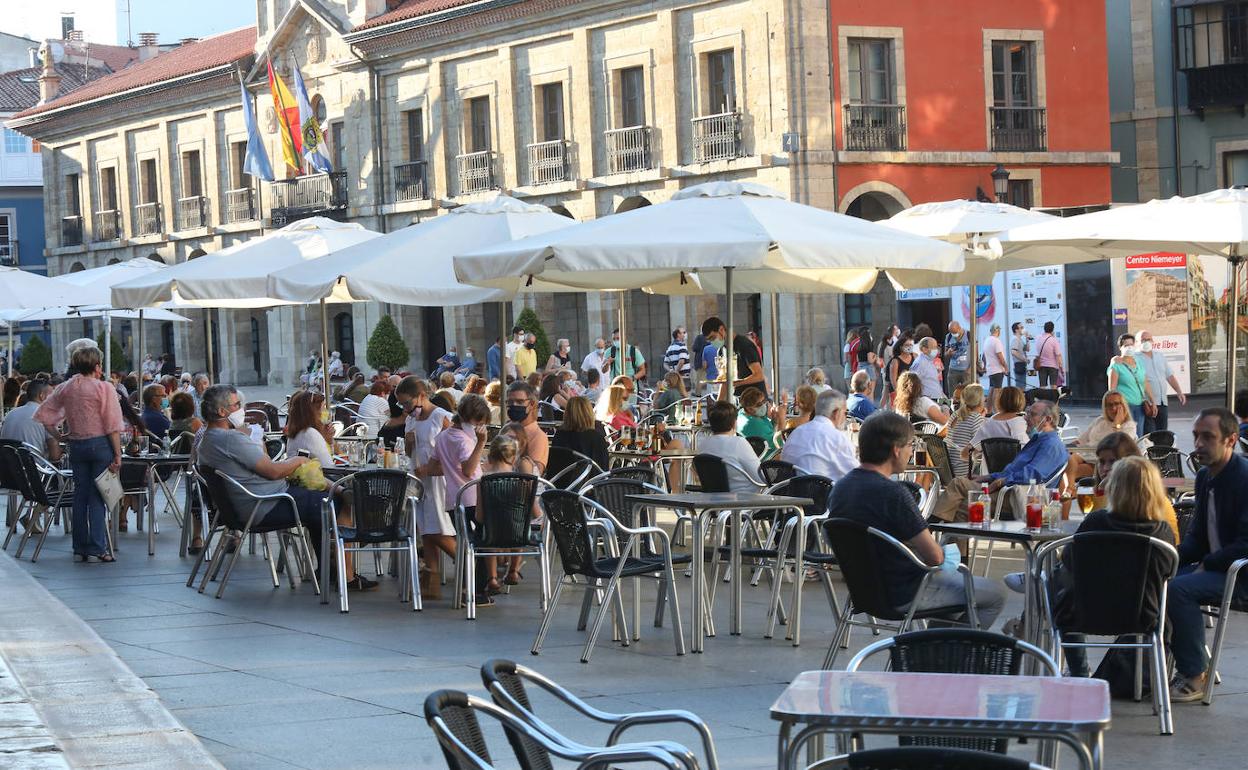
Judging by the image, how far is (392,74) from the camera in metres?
42.3

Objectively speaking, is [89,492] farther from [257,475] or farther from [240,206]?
[240,206]

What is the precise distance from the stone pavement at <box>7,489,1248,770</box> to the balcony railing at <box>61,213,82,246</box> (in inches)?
1885

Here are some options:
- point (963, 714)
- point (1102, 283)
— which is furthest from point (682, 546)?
point (1102, 283)

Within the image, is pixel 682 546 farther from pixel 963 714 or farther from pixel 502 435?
pixel 963 714

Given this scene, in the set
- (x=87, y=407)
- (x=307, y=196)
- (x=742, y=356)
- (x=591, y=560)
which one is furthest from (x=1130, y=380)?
(x=307, y=196)

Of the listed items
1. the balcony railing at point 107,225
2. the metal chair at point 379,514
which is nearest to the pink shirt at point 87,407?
the metal chair at point 379,514

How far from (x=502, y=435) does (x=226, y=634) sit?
2163 millimetres

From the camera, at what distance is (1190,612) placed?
7398 millimetres

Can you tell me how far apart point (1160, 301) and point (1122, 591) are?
21.2m

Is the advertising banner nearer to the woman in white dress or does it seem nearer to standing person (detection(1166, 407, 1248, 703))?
the woman in white dress

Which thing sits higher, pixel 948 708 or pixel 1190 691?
pixel 948 708

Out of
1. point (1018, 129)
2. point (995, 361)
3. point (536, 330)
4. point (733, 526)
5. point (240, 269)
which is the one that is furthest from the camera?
point (536, 330)

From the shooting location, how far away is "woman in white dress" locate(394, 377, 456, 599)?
10711 millimetres

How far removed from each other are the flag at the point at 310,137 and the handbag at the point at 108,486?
28.3 m
